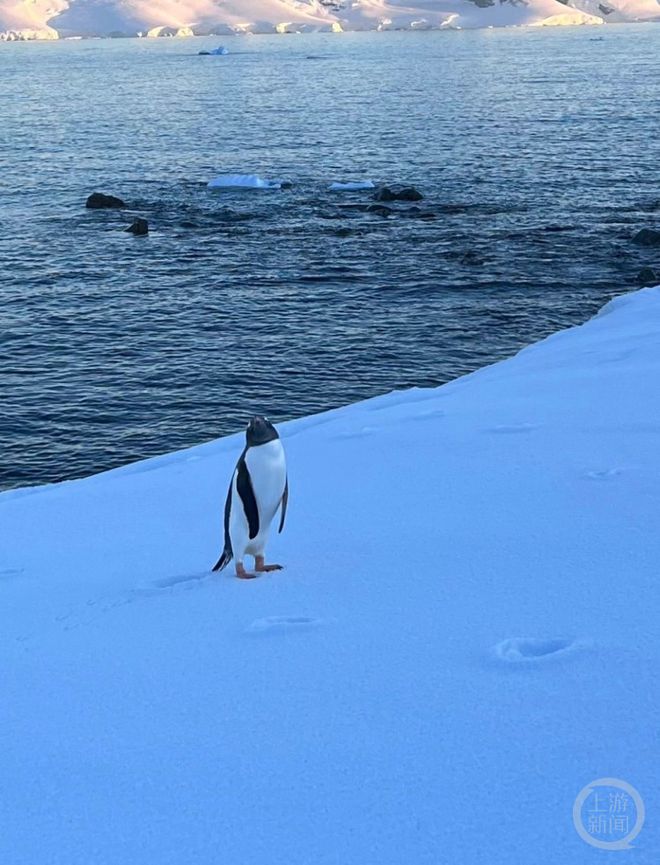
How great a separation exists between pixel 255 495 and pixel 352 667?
7.25 ft

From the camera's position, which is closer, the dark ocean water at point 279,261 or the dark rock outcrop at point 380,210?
the dark ocean water at point 279,261

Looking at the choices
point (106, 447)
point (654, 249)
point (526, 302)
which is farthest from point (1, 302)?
point (654, 249)

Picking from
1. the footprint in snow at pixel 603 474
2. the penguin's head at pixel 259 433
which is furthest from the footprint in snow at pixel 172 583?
the footprint in snow at pixel 603 474

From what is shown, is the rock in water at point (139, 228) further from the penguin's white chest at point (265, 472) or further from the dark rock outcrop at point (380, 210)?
the penguin's white chest at point (265, 472)

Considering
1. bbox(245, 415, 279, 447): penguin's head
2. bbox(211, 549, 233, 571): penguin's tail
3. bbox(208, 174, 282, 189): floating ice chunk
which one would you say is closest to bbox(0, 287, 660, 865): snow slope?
bbox(211, 549, 233, 571): penguin's tail

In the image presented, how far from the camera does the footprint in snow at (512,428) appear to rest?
11.8 metres

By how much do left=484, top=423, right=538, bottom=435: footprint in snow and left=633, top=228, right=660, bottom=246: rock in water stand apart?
28135 millimetres

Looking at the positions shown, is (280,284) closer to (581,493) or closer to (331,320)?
(331,320)

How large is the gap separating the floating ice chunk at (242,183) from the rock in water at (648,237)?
59.8ft

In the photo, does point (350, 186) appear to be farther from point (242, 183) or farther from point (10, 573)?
point (10, 573)

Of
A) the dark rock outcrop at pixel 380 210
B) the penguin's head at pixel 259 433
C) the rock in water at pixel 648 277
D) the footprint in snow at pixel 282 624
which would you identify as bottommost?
the rock in water at pixel 648 277

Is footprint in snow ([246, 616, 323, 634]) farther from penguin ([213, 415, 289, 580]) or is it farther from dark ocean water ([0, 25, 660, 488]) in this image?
dark ocean water ([0, 25, 660, 488])

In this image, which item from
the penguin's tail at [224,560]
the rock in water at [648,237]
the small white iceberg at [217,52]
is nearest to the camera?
the penguin's tail at [224,560]

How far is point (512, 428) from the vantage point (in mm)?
11898
